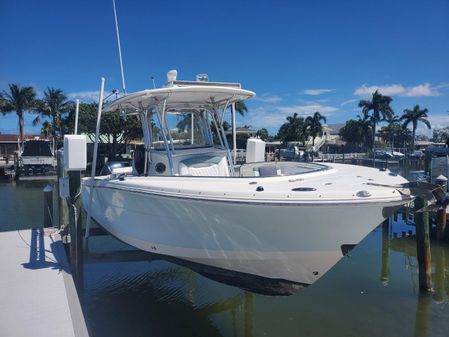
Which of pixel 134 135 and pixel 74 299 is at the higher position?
pixel 134 135

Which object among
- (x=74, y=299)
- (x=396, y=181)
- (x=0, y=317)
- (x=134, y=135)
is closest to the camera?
(x=0, y=317)

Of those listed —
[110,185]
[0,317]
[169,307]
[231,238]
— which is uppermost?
[110,185]

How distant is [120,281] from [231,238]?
4398mm

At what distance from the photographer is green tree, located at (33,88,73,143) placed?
40438 mm

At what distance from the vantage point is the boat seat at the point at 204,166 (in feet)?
20.1

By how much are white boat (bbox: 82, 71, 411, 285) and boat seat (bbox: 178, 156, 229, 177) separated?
2 cm

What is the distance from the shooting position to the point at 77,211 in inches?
251

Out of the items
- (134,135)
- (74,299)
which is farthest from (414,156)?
(74,299)

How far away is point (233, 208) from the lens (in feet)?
14.8

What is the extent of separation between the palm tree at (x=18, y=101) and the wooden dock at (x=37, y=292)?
3705 cm

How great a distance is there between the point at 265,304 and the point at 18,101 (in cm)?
4078

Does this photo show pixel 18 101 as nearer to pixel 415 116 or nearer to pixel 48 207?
pixel 48 207

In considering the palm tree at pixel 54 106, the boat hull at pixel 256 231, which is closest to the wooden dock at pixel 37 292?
the boat hull at pixel 256 231

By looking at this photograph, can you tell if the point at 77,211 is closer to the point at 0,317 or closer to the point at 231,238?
the point at 0,317
